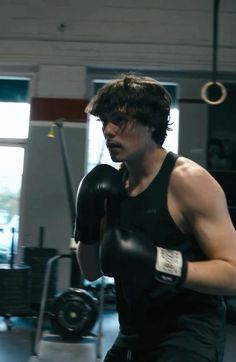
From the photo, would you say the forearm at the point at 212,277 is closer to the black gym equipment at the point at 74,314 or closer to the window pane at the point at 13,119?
the black gym equipment at the point at 74,314

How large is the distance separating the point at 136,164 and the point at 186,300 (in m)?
0.37

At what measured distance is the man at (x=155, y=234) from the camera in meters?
1.13

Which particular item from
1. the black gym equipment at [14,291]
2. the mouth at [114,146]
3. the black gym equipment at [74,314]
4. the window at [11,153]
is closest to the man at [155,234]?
the mouth at [114,146]

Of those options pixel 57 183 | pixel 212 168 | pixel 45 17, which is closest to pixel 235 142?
pixel 212 168

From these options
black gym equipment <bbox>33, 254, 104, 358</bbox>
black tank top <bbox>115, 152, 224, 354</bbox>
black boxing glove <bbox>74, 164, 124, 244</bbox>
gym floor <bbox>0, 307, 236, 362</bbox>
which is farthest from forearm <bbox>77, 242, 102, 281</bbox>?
black gym equipment <bbox>33, 254, 104, 358</bbox>

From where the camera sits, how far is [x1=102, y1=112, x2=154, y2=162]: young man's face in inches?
50.9

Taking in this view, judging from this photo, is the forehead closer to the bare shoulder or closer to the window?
the bare shoulder

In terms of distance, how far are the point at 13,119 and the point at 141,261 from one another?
4.44 metres

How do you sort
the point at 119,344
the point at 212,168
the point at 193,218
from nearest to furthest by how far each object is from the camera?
1. the point at 193,218
2. the point at 119,344
3. the point at 212,168

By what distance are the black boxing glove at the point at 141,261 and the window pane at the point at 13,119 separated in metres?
4.27

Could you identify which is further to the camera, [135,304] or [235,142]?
[235,142]

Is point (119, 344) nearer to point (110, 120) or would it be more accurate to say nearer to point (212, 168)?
point (110, 120)

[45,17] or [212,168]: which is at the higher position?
[45,17]

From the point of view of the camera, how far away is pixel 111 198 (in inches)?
52.5
